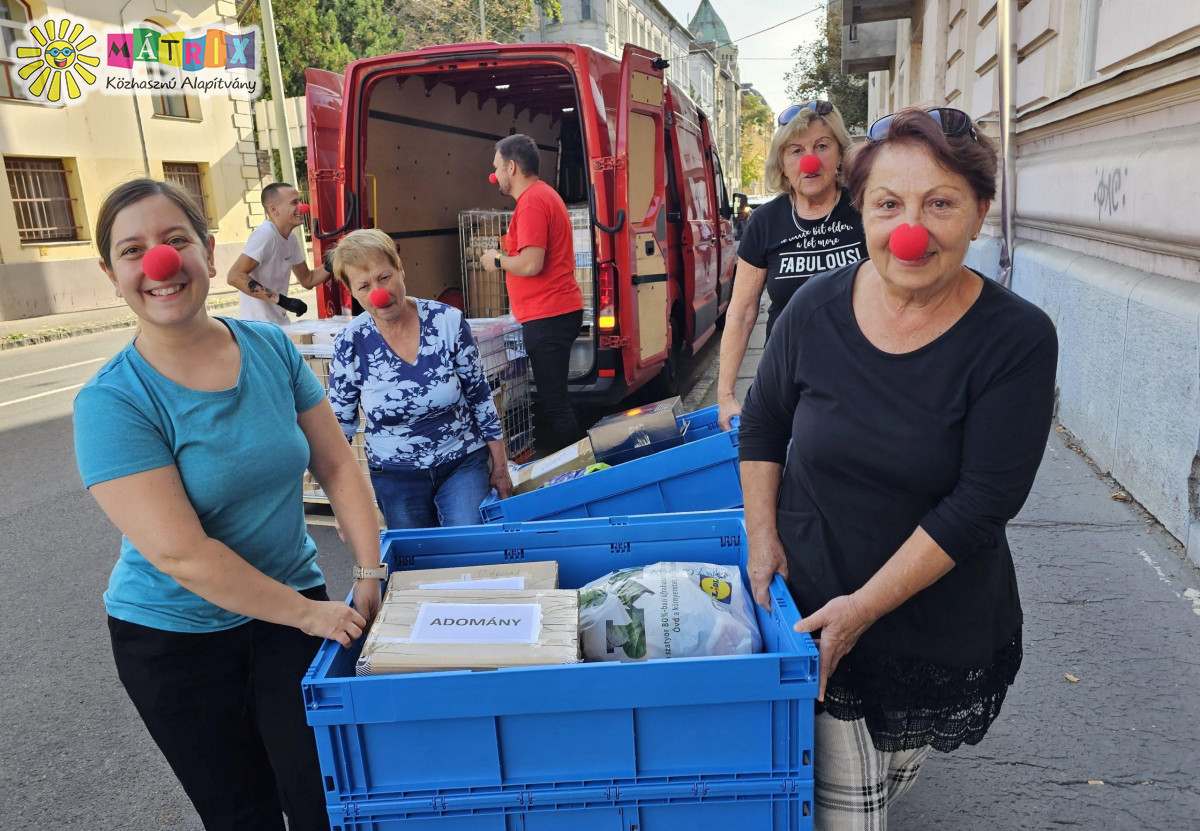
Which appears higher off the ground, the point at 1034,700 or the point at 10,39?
the point at 10,39

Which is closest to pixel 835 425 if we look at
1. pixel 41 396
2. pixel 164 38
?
pixel 41 396

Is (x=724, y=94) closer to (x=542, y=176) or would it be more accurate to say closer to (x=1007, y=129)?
(x=542, y=176)

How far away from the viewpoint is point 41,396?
945 centimetres

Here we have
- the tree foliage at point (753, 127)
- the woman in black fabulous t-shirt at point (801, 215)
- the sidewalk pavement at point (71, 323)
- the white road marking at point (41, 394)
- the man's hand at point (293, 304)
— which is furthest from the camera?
the tree foliage at point (753, 127)

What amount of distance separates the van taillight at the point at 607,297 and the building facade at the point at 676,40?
827 cm

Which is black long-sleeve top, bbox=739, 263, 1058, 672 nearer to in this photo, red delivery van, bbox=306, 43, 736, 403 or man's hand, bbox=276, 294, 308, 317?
red delivery van, bbox=306, 43, 736, 403

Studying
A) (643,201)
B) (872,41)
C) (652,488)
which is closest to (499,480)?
(652,488)

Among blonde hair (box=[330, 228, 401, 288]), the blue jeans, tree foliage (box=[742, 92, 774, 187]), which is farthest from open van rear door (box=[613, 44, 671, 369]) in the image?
tree foliage (box=[742, 92, 774, 187])

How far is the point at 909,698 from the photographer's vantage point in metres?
1.72

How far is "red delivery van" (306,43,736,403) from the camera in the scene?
5555 millimetres

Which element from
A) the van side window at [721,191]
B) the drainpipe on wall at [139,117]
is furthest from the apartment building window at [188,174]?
the van side window at [721,191]

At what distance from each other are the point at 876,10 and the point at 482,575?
48.4 ft

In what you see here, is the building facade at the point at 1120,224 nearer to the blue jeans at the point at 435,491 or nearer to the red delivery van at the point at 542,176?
the red delivery van at the point at 542,176

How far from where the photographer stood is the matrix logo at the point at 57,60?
1599cm
